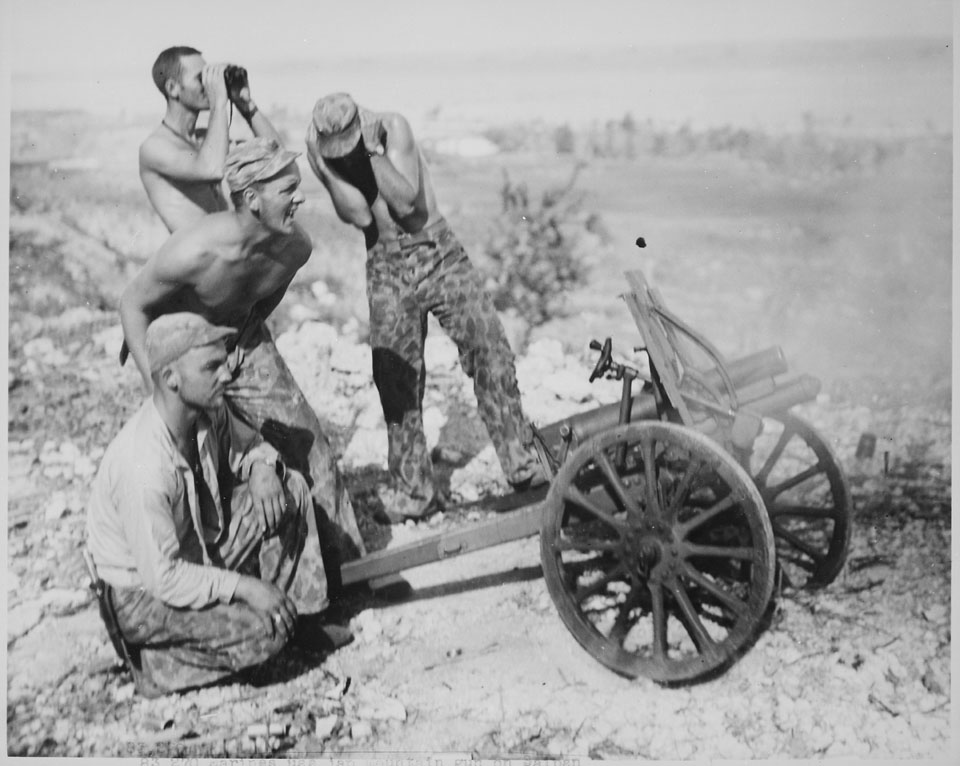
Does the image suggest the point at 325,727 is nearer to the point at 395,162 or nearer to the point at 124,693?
the point at 124,693

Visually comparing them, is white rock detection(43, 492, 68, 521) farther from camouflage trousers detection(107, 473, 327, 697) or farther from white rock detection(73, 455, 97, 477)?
camouflage trousers detection(107, 473, 327, 697)

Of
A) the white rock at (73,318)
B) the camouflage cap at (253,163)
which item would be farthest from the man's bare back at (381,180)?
the white rock at (73,318)

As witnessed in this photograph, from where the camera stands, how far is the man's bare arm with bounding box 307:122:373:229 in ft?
15.9

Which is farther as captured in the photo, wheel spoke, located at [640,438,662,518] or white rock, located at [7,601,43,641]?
white rock, located at [7,601,43,641]

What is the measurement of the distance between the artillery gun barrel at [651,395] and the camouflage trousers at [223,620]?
1142 millimetres

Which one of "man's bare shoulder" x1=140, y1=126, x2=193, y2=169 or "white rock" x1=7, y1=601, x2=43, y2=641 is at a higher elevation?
"man's bare shoulder" x1=140, y1=126, x2=193, y2=169

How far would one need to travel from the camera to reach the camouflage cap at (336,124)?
4570mm

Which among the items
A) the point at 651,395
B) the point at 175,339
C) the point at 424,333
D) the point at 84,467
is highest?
the point at 175,339

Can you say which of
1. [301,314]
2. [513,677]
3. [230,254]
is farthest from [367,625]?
[301,314]

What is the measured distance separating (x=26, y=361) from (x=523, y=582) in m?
3.61

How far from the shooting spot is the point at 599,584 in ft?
13.7

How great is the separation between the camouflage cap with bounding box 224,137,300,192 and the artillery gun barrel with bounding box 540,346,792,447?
153 cm

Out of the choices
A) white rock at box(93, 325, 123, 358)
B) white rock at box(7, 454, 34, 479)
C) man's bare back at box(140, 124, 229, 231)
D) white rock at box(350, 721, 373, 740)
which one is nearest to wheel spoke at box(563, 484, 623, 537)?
white rock at box(350, 721, 373, 740)

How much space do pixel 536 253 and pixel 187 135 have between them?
275 centimetres
